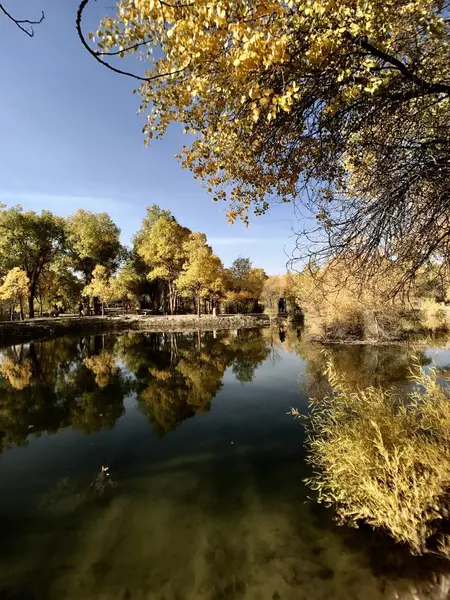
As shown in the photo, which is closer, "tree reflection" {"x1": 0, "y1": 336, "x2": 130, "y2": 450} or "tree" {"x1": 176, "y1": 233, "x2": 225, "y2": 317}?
"tree reflection" {"x1": 0, "y1": 336, "x2": 130, "y2": 450}

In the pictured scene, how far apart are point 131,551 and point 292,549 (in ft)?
7.44

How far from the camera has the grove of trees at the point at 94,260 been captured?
1415 inches

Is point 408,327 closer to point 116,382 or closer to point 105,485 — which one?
point 116,382

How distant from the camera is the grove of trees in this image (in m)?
35.9

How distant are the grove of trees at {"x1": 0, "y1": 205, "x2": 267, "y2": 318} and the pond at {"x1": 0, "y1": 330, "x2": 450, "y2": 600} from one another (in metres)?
25.4

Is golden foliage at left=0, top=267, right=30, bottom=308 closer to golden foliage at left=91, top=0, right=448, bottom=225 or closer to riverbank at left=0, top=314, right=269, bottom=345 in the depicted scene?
riverbank at left=0, top=314, right=269, bottom=345

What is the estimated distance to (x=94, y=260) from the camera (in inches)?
1775

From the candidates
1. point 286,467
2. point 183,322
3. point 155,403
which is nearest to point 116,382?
point 155,403

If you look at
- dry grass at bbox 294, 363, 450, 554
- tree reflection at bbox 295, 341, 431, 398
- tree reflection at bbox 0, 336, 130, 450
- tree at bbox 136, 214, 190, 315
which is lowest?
tree reflection at bbox 0, 336, 130, 450

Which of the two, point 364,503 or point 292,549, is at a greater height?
point 364,503

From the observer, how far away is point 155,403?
1124 centimetres

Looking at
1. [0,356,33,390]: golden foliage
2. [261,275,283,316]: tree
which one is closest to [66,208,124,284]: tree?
[0,356,33,390]: golden foliage

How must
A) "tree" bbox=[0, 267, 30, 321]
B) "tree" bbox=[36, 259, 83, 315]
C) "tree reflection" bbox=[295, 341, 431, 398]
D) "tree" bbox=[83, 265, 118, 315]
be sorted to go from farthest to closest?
1. "tree" bbox=[36, 259, 83, 315]
2. "tree" bbox=[83, 265, 118, 315]
3. "tree" bbox=[0, 267, 30, 321]
4. "tree reflection" bbox=[295, 341, 431, 398]

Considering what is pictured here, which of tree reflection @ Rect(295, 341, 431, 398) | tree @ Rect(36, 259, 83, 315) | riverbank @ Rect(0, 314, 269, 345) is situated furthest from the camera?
tree @ Rect(36, 259, 83, 315)
